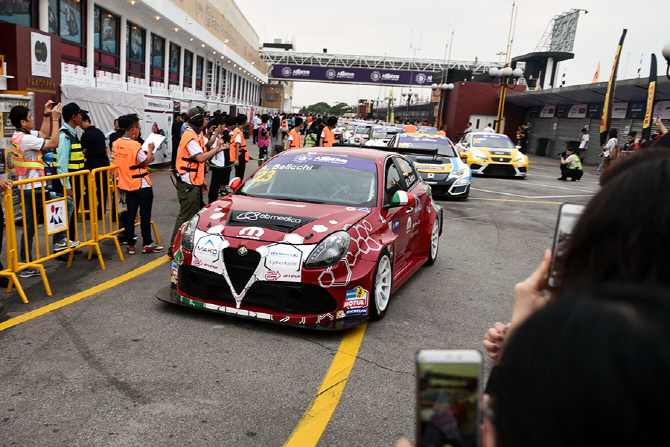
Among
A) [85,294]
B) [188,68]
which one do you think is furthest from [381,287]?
[188,68]

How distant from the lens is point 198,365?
12.9ft

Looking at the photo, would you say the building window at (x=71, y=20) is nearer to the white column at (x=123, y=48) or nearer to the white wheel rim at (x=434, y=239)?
A: the white column at (x=123, y=48)

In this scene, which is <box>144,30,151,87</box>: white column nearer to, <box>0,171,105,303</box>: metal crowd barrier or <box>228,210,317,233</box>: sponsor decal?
<box>0,171,105,303</box>: metal crowd barrier

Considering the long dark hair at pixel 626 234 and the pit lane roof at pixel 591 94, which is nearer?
the long dark hair at pixel 626 234

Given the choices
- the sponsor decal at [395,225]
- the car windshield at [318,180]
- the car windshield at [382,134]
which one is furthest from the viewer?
the car windshield at [382,134]

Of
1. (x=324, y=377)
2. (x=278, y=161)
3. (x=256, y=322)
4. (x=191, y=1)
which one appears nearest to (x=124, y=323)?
(x=256, y=322)

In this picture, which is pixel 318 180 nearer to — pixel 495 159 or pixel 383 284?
pixel 383 284

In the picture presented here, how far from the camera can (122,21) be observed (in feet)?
65.9

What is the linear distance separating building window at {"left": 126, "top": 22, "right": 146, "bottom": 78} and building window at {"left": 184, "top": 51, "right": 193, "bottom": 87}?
6875 mm

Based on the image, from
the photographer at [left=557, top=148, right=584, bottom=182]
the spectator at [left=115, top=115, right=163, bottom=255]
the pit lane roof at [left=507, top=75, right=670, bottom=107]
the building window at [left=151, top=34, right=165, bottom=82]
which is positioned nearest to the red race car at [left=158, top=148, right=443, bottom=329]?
the spectator at [left=115, top=115, right=163, bottom=255]

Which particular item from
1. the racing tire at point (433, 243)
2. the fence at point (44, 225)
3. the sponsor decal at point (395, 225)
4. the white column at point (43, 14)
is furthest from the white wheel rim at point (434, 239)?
the white column at point (43, 14)

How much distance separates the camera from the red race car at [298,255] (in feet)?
14.8

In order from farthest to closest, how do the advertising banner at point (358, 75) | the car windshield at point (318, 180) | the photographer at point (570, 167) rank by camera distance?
the advertising banner at point (358, 75) < the photographer at point (570, 167) < the car windshield at point (318, 180)

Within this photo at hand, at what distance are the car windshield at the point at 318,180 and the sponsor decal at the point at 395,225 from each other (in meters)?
0.28
